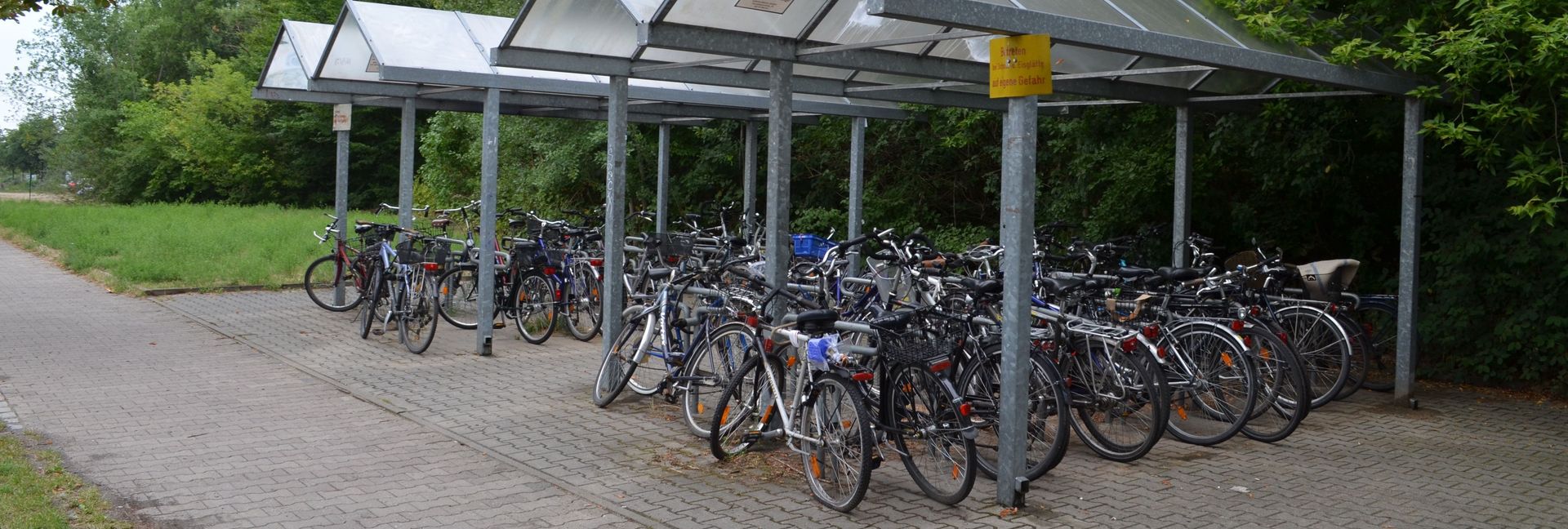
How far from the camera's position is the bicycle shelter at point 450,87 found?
874 centimetres

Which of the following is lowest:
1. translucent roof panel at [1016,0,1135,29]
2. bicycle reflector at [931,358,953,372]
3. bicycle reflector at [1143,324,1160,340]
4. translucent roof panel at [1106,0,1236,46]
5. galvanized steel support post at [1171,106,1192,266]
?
bicycle reflector at [931,358,953,372]

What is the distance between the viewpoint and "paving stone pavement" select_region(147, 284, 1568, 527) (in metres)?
4.95

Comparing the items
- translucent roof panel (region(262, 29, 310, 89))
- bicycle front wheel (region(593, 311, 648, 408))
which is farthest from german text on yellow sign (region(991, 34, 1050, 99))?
translucent roof panel (region(262, 29, 310, 89))

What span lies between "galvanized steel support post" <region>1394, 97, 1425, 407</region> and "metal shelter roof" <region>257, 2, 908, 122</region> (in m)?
4.69

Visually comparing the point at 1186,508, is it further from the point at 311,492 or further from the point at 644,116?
the point at 644,116

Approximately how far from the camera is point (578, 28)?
7.01 meters

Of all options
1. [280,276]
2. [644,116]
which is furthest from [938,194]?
[280,276]

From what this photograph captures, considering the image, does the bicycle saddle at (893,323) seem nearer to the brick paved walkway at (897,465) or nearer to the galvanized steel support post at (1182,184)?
the brick paved walkway at (897,465)

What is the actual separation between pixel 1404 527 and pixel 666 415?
3589 mm

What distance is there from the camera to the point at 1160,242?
1076 cm

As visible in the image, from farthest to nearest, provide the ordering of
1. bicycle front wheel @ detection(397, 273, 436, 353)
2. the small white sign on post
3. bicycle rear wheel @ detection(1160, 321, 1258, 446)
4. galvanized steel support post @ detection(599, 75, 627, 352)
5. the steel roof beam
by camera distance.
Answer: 1. the small white sign on post
2. bicycle front wheel @ detection(397, 273, 436, 353)
3. galvanized steel support post @ detection(599, 75, 627, 352)
4. bicycle rear wheel @ detection(1160, 321, 1258, 446)
5. the steel roof beam

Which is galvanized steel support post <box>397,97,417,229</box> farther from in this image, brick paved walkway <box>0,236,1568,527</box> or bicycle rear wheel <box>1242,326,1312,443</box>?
bicycle rear wheel <box>1242,326,1312,443</box>

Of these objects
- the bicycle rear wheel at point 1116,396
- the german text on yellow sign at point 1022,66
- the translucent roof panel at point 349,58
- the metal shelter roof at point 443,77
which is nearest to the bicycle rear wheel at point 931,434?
the bicycle rear wheel at point 1116,396

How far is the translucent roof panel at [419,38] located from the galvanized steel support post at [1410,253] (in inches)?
232
